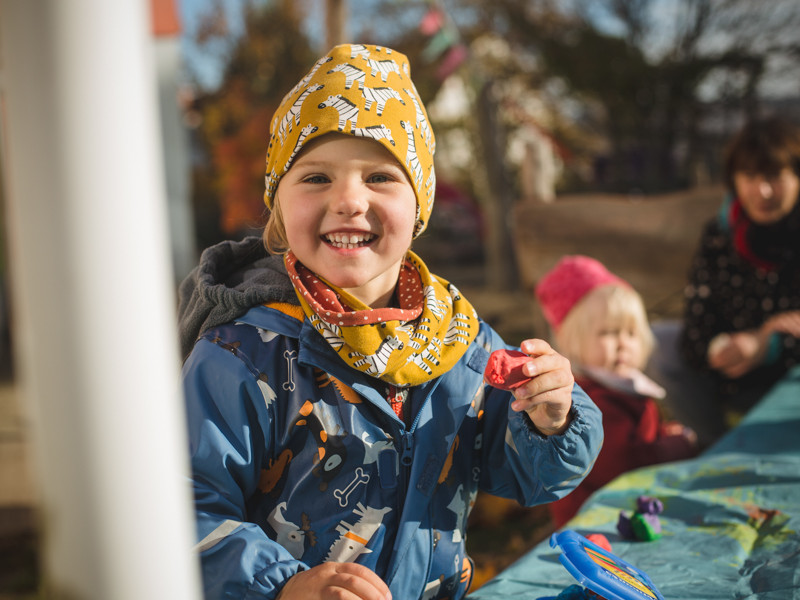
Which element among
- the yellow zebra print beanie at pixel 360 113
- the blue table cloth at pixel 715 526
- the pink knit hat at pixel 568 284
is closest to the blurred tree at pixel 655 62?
the pink knit hat at pixel 568 284

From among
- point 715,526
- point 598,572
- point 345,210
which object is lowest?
point 715,526

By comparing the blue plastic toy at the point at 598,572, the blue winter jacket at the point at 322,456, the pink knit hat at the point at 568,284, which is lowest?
the blue plastic toy at the point at 598,572

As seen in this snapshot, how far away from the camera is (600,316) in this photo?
2.49m

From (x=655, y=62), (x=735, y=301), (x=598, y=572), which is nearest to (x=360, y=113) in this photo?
(x=598, y=572)

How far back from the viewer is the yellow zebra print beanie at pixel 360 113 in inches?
48.3

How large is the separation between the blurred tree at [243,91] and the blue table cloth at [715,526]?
6.01 metres

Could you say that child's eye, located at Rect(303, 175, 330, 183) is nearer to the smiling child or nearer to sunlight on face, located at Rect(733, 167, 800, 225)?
the smiling child

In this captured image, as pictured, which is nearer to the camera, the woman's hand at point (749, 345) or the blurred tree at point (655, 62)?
the woman's hand at point (749, 345)

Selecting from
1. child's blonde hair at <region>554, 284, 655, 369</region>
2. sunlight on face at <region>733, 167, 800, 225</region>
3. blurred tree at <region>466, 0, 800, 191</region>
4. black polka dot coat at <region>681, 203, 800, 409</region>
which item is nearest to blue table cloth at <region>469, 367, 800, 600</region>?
child's blonde hair at <region>554, 284, 655, 369</region>

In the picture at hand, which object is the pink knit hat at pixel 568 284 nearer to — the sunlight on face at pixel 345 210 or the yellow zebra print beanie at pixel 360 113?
the yellow zebra print beanie at pixel 360 113

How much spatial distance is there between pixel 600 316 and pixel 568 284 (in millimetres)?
247

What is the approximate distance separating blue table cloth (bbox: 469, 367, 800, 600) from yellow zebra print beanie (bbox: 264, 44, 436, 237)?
0.83 m

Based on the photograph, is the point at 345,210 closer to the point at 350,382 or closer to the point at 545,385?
the point at 350,382

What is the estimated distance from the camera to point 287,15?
8633 mm
